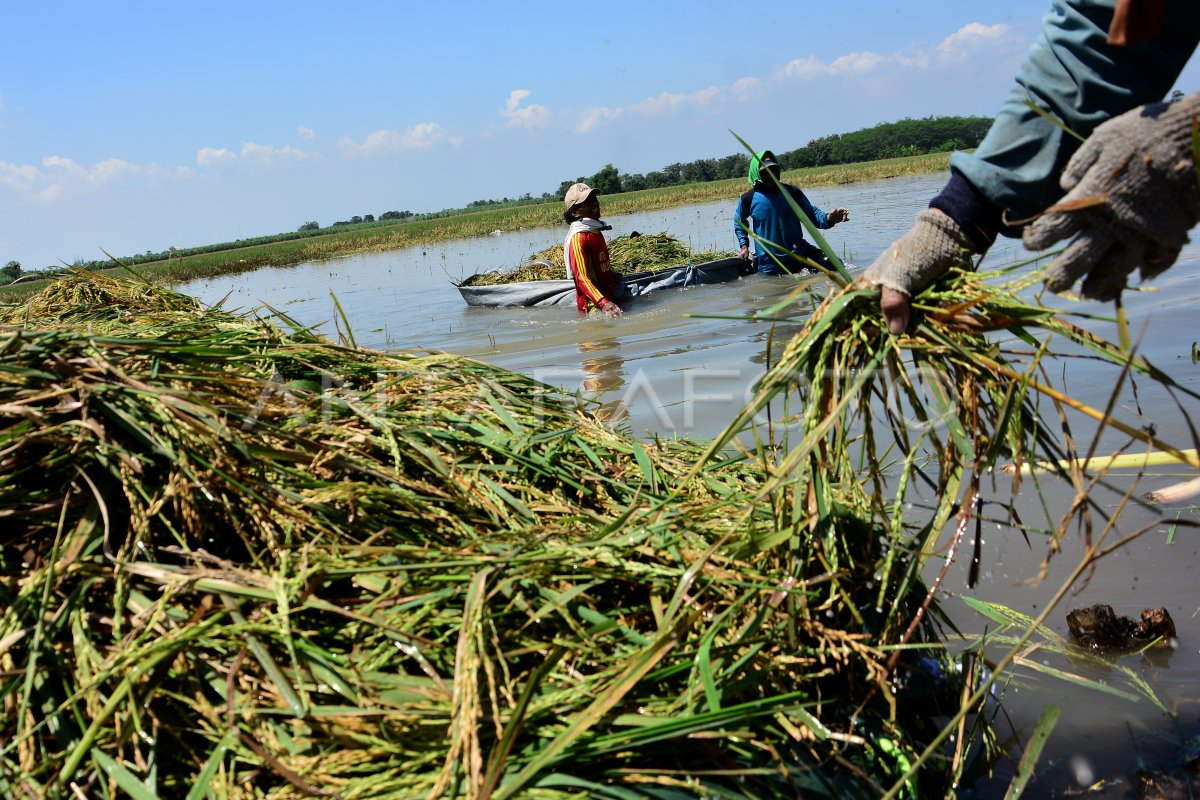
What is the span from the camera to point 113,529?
5.53 feet

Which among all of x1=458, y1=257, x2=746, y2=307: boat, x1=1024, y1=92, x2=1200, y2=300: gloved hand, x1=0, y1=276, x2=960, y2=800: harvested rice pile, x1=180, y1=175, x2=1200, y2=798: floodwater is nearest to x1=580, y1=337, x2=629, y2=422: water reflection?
x1=180, y1=175, x2=1200, y2=798: floodwater

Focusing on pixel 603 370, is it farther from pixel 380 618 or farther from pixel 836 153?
pixel 836 153

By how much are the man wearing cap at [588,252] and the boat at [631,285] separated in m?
0.80

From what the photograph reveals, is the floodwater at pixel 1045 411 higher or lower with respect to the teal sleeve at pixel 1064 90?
lower

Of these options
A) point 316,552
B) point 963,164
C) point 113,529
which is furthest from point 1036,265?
point 113,529

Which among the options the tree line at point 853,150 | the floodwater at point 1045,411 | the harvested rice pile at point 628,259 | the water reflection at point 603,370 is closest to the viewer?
the floodwater at point 1045,411

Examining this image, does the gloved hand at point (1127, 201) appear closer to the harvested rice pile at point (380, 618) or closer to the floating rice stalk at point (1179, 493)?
the harvested rice pile at point (380, 618)

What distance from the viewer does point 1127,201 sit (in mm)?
1319

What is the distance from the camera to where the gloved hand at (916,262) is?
1.54 metres

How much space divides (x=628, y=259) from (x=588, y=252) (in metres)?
2.93

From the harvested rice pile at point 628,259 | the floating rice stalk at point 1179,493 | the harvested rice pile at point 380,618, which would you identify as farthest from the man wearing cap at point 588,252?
the harvested rice pile at point 380,618

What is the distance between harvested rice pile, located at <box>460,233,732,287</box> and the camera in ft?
37.7

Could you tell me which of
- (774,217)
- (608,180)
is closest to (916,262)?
(774,217)

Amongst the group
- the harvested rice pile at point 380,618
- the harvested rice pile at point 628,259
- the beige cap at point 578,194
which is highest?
the beige cap at point 578,194
